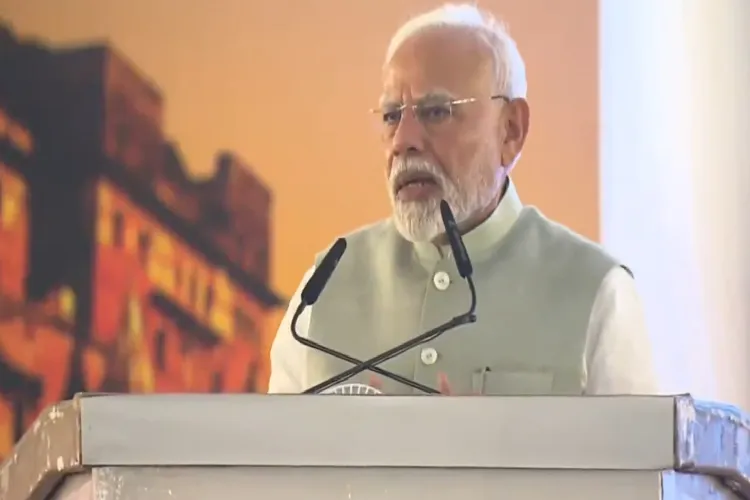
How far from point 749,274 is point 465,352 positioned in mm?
670

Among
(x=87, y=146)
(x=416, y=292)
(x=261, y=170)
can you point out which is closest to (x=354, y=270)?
(x=416, y=292)

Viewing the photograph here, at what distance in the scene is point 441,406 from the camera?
520 mm

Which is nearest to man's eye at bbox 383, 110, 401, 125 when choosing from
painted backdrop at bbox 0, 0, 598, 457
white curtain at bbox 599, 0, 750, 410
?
painted backdrop at bbox 0, 0, 598, 457

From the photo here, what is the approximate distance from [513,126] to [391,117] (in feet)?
0.55

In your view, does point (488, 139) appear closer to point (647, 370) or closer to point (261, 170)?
point (647, 370)

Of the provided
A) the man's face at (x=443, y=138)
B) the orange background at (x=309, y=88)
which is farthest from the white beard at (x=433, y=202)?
the orange background at (x=309, y=88)

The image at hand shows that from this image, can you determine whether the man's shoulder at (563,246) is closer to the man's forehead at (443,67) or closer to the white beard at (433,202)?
the white beard at (433,202)

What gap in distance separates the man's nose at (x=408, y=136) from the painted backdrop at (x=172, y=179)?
302mm

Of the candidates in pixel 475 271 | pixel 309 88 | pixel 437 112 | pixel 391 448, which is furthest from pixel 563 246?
pixel 391 448

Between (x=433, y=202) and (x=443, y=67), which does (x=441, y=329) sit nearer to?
(x=433, y=202)

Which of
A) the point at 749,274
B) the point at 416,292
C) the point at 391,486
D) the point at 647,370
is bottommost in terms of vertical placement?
the point at 391,486

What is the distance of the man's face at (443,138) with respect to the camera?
1209 millimetres

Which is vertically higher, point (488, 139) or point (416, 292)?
point (488, 139)

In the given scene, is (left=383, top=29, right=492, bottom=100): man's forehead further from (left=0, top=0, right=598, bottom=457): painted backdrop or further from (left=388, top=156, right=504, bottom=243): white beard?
(left=0, top=0, right=598, bottom=457): painted backdrop
